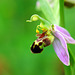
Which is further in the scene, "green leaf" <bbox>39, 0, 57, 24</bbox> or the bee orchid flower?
"green leaf" <bbox>39, 0, 57, 24</bbox>

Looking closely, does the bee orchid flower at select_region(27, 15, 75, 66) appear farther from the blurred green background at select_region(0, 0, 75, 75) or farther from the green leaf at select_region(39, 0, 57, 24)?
the blurred green background at select_region(0, 0, 75, 75)

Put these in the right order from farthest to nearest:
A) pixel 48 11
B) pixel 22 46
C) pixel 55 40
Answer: pixel 22 46 < pixel 48 11 < pixel 55 40

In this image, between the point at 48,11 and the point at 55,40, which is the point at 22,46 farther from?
the point at 55,40

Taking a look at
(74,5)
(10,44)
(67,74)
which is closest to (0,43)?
(10,44)

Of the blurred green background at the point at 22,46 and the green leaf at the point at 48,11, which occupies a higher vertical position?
the green leaf at the point at 48,11

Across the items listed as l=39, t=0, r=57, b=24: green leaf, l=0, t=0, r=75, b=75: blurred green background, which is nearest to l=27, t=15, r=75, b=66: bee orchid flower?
l=39, t=0, r=57, b=24: green leaf

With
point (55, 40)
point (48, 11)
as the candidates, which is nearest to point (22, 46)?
point (48, 11)

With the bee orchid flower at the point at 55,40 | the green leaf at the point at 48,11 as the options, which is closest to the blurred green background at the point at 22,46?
the green leaf at the point at 48,11

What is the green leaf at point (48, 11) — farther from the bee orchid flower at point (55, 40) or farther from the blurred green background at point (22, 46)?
the blurred green background at point (22, 46)

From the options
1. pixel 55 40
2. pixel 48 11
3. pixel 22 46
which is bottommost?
pixel 22 46
